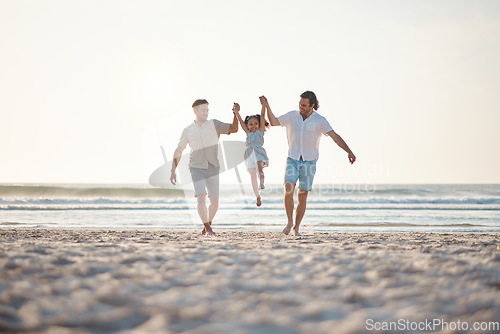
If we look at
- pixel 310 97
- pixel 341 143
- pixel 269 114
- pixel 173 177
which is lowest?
pixel 173 177

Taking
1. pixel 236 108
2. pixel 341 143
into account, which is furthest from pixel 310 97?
pixel 236 108

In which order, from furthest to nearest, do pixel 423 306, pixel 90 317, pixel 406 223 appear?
1. pixel 406 223
2. pixel 423 306
3. pixel 90 317

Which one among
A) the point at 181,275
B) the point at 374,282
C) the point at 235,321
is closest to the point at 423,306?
the point at 374,282

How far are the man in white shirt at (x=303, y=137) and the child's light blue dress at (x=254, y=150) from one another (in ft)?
4.87

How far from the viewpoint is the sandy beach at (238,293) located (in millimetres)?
1799

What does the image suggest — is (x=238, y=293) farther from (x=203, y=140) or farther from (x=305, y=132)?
(x=203, y=140)

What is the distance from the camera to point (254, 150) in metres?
7.62

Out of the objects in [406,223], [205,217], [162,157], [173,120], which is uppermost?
[173,120]

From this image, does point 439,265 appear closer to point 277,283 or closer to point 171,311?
point 277,283

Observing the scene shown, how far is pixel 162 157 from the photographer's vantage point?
8.36 meters

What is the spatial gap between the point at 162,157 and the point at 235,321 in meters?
6.80

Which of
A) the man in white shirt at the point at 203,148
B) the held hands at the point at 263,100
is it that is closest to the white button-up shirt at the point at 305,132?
the held hands at the point at 263,100

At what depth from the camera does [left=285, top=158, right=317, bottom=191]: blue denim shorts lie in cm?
609

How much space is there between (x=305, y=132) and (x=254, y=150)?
68.6 inches
